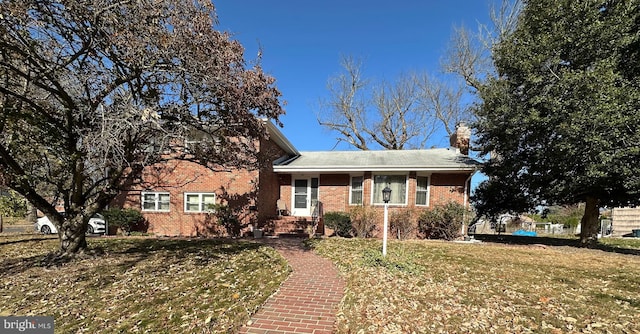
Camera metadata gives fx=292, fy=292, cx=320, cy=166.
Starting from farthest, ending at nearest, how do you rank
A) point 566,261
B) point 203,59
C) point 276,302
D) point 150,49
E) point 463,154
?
point 463,154 < point 566,261 < point 203,59 < point 150,49 < point 276,302

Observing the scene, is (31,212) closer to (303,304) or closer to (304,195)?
(304,195)

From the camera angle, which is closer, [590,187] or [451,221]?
[590,187]

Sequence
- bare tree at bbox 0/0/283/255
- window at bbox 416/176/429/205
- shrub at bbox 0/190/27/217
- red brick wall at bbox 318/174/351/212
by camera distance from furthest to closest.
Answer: red brick wall at bbox 318/174/351/212 → window at bbox 416/176/429/205 → shrub at bbox 0/190/27/217 → bare tree at bbox 0/0/283/255

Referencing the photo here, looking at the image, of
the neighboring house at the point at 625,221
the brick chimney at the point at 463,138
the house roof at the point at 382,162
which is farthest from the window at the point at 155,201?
the neighboring house at the point at 625,221

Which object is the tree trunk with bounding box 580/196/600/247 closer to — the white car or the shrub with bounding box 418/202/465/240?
the shrub with bounding box 418/202/465/240

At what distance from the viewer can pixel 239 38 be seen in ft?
21.4

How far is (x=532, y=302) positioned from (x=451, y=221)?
23.5 ft

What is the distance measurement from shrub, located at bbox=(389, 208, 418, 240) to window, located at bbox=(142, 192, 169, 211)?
10438mm

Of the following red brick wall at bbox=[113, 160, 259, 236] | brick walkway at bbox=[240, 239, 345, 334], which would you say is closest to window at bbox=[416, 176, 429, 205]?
red brick wall at bbox=[113, 160, 259, 236]

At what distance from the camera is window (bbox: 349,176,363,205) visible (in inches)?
542

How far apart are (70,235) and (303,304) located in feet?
21.4

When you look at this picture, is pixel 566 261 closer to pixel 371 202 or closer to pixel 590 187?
pixel 590 187

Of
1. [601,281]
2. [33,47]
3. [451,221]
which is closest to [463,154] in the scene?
[451,221]

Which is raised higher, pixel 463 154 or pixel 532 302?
pixel 463 154
